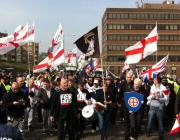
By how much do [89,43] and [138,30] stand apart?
333ft

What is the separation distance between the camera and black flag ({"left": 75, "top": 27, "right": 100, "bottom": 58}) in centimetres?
1133

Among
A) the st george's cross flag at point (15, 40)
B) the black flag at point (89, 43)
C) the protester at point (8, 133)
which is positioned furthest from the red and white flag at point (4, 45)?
the protester at point (8, 133)

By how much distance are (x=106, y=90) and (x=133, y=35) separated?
101 meters

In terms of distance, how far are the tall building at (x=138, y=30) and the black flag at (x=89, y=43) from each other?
9947 centimetres

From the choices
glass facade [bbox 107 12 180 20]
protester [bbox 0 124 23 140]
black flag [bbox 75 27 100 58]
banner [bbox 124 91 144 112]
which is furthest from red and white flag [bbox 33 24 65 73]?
glass facade [bbox 107 12 180 20]

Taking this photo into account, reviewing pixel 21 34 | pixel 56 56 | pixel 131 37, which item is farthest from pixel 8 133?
pixel 131 37

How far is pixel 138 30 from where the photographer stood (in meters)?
112

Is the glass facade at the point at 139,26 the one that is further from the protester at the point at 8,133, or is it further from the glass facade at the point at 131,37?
the protester at the point at 8,133

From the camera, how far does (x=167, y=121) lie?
14.7 metres

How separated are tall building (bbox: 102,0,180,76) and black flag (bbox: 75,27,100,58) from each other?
9947cm

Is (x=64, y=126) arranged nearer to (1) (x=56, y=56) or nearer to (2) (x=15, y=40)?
(1) (x=56, y=56)

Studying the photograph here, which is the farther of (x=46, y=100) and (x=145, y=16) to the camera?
(x=145, y=16)

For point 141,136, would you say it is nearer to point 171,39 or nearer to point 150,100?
point 150,100

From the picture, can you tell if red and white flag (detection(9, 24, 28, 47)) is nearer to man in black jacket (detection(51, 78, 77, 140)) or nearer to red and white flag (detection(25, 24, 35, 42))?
red and white flag (detection(25, 24, 35, 42))
